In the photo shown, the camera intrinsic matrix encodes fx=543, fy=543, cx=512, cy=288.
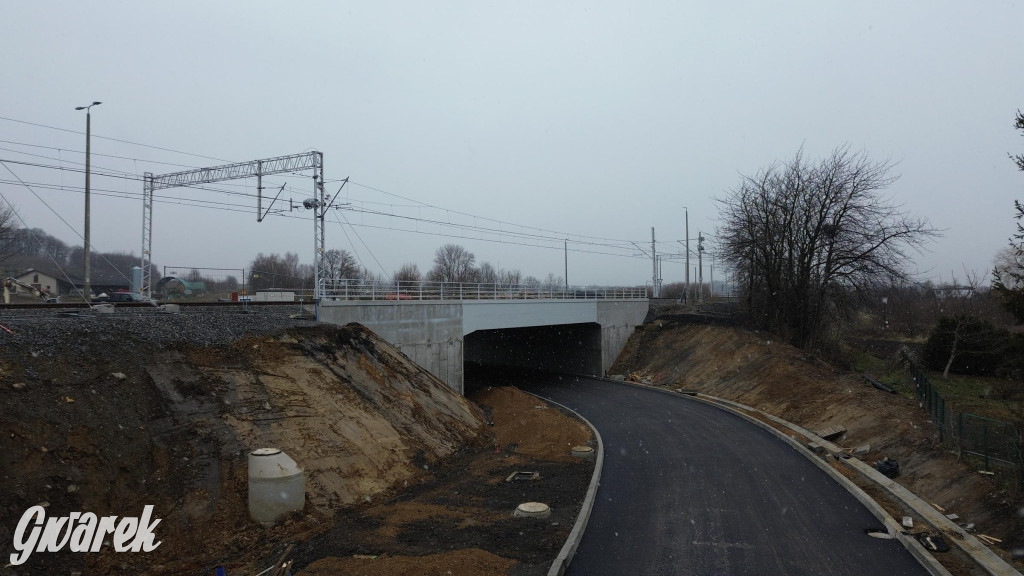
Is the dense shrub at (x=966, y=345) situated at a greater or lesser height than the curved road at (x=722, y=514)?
greater

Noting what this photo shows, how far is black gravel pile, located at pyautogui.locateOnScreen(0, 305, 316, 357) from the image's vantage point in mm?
11891

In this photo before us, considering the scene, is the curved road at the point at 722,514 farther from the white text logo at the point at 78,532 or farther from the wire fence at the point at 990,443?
the white text logo at the point at 78,532

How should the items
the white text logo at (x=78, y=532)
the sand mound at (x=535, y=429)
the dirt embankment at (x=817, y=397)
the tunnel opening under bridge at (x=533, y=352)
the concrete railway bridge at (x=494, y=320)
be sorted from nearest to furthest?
the white text logo at (x=78, y=532)
the dirt embankment at (x=817, y=397)
the sand mound at (x=535, y=429)
the concrete railway bridge at (x=494, y=320)
the tunnel opening under bridge at (x=533, y=352)

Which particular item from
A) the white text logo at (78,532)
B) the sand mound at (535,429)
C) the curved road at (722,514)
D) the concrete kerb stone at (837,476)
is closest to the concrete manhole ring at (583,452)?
the sand mound at (535,429)

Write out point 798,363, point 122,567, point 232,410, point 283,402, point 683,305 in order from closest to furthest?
point 122,567 < point 232,410 < point 283,402 < point 798,363 < point 683,305

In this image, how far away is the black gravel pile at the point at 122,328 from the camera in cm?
1189

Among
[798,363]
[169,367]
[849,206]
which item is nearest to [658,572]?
[169,367]

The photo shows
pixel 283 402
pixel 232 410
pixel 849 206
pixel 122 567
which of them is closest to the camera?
pixel 122 567

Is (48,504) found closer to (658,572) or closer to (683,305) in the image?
(658,572)

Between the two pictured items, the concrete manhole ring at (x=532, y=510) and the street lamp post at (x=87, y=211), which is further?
the street lamp post at (x=87, y=211)

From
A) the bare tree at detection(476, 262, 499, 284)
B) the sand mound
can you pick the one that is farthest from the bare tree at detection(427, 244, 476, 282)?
the sand mound

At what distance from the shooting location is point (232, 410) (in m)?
12.7

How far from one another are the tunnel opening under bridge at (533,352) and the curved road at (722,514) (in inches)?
695

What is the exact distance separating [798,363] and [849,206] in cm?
992
